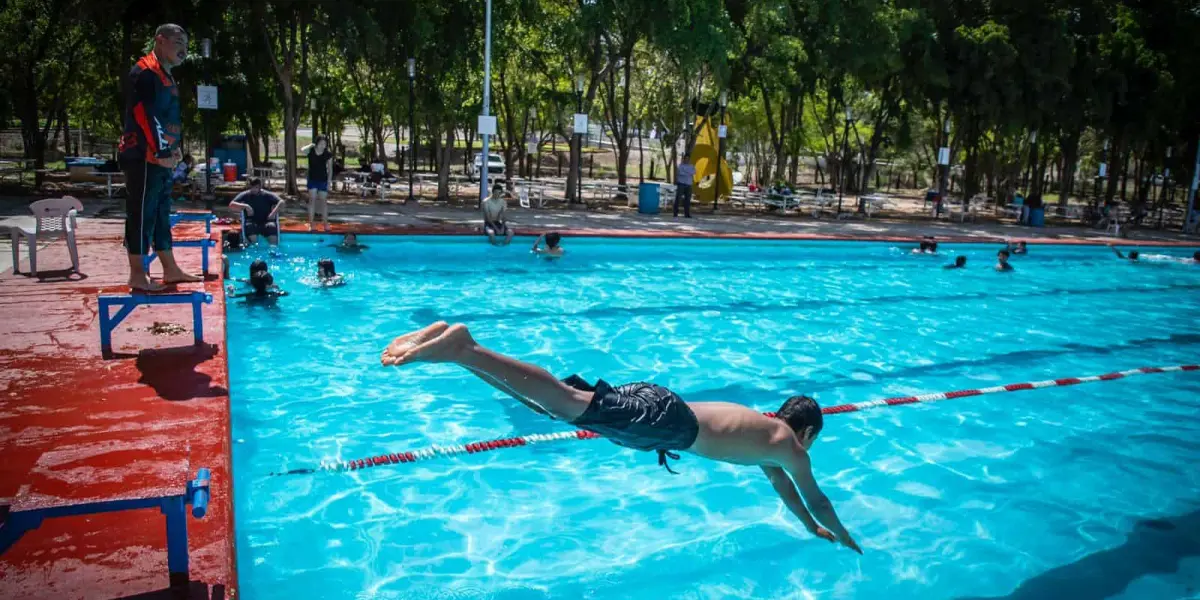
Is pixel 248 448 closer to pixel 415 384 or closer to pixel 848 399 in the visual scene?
pixel 415 384

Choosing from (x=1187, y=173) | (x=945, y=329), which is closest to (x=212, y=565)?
(x=945, y=329)

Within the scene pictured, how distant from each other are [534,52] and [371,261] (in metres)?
11.7

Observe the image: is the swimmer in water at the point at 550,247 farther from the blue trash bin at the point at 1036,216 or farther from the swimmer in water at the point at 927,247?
the blue trash bin at the point at 1036,216

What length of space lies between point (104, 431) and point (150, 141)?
218 cm

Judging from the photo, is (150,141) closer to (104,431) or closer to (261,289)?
(104,431)

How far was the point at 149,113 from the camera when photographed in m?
5.44

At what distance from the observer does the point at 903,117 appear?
1067 inches

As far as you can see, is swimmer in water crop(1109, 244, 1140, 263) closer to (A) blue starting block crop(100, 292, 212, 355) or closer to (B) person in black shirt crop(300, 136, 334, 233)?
(B) person in black shirt crop(300, 136, 334, 233)

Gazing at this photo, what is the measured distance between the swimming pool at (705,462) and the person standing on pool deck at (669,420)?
117cm

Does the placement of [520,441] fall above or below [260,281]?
below

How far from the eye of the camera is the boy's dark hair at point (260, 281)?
32.2 ft

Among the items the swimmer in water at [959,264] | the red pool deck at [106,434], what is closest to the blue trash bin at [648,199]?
the swimmer in water at [959,264]

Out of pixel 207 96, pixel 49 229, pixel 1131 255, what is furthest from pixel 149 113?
pixel 1131 255

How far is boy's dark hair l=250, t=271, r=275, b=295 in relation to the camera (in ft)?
32.2
